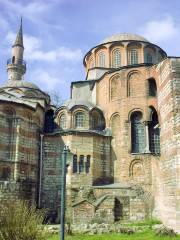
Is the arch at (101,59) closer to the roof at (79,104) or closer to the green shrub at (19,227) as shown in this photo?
the roof at (79,104)

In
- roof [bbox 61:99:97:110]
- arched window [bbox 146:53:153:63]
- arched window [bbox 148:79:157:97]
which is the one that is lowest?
roof [bbox 61:99:97:110]

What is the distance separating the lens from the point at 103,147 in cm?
2316

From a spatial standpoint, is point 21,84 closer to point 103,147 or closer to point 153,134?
point 103,147

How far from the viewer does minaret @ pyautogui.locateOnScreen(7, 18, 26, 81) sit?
37.0 m

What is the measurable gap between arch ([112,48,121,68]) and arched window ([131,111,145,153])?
6.89m

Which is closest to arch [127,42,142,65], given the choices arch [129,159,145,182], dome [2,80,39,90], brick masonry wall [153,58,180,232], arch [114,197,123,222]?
brick masonry wall [153,58,180,232]

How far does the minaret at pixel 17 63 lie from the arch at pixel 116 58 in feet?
44.3

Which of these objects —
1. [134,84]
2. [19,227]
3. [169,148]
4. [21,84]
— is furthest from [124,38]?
[19,227]

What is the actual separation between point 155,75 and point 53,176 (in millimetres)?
10108

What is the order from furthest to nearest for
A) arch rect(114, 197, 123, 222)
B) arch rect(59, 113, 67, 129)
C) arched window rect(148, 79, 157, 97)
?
arch rect(59, 113, 67, 129) < arched window rect(148, 79, 157, 97) < arch rect(114, 197, 123, 222)

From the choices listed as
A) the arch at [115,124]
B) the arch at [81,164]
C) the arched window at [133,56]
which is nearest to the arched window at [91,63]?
the arched window at [133,56]

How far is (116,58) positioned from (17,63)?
14174mm

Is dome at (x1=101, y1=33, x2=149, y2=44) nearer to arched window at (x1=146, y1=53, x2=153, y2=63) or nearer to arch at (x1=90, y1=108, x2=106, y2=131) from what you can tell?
arched window at (x1=146, y1=53, x2=153, y2=63)

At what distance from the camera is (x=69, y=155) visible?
9289 mm
